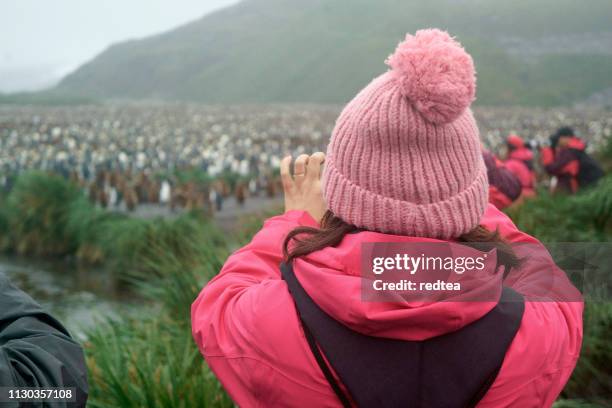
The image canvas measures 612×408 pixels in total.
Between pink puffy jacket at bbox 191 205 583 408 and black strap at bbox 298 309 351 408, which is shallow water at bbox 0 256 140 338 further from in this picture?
black strap at bbox 298 309 351 408

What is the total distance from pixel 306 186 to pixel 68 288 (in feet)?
26.2

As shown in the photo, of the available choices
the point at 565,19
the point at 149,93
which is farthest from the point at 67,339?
the point at 149,93

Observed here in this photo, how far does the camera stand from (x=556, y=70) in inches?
2594

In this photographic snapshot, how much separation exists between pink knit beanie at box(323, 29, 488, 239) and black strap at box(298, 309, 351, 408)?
275 millimetres

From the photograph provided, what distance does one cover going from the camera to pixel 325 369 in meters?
1.39

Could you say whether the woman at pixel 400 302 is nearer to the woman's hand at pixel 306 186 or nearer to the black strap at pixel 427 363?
the black strap at pixel 427 363

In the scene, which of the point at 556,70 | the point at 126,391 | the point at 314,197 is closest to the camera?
the point at 314,197

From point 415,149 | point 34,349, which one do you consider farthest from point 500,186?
point 34,349

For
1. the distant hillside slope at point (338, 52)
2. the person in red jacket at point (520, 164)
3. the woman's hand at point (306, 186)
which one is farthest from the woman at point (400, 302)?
the distant hillside slope at point (338, 52)

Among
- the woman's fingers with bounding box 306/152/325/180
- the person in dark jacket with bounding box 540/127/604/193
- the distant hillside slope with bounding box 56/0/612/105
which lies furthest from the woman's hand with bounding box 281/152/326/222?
the distant hillside slope with bounding box 56/0/612/105

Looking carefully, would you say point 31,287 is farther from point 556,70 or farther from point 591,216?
point 556,70

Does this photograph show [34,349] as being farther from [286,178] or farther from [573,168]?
[573,168]

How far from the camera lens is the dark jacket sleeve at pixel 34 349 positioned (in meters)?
1.37

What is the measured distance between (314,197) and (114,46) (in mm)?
134309
